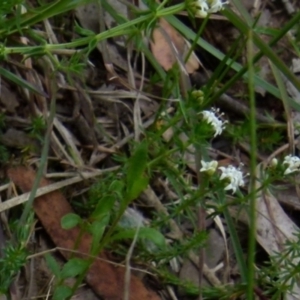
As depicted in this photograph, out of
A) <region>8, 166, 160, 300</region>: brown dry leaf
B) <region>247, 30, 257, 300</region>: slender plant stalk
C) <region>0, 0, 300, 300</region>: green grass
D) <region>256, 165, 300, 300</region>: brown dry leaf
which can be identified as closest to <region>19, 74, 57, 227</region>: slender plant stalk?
<region>0, 0, 300, 300</region>: green grass

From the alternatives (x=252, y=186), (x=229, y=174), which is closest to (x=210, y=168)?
→ (x=229, y=174)

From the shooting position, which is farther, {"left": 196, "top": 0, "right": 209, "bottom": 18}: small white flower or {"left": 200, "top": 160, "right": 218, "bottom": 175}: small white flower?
{"left": 200, "top": 160, "right": 218, "bottom": 175}: small white flower

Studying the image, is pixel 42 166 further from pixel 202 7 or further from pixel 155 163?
pixel 202 7

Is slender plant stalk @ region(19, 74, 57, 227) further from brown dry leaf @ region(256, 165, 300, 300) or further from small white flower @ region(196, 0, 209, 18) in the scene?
brown dry leaf @ region(256, 165, 300, 300)

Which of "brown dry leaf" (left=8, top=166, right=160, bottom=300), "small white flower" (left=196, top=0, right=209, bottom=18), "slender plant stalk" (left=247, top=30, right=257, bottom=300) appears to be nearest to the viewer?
"slender plant stalk" (left=247, top=30, right=257, bottom=300)

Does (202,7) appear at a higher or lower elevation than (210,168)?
higher

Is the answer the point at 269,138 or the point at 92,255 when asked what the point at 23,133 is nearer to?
the point at 92,255
